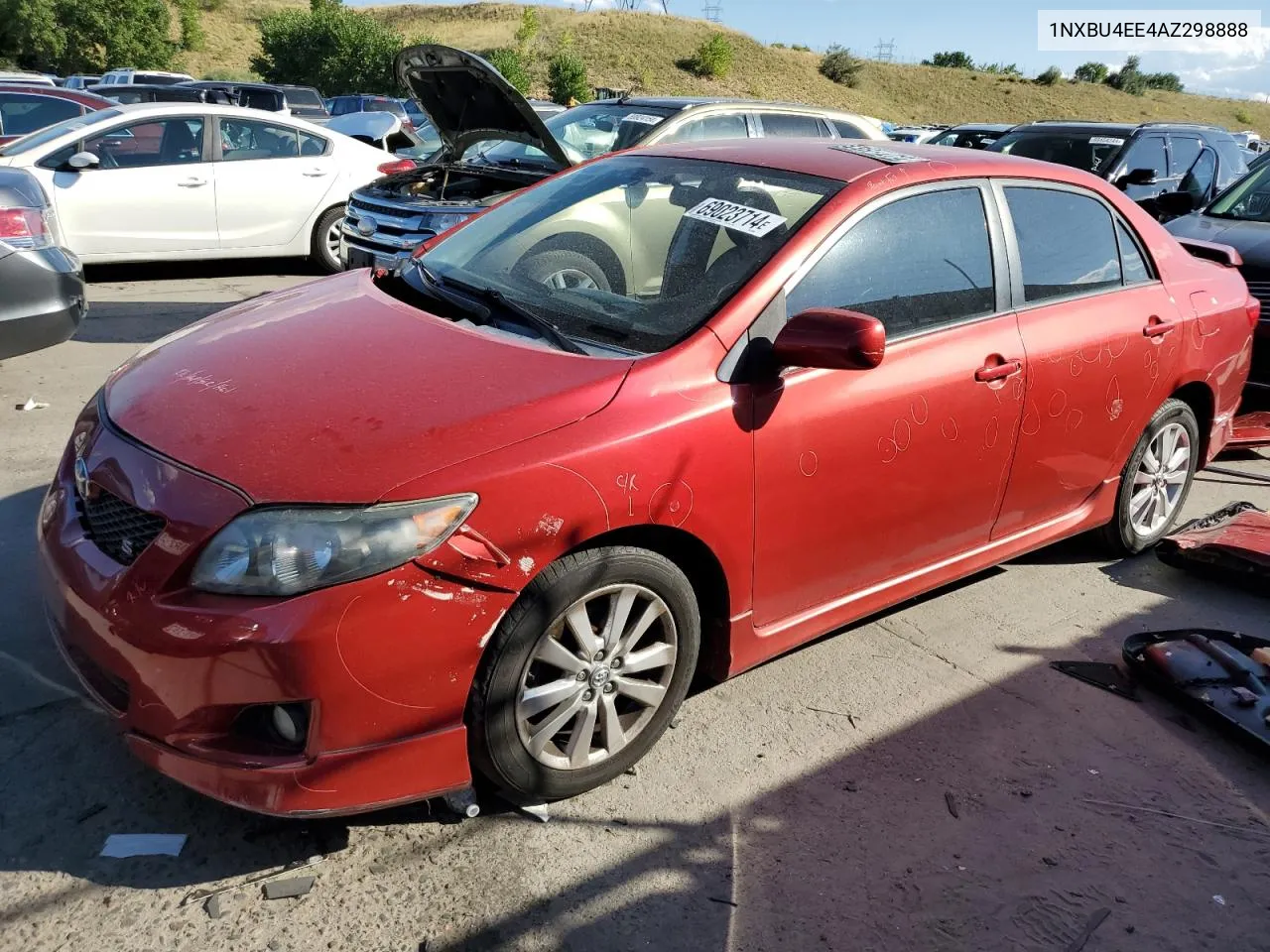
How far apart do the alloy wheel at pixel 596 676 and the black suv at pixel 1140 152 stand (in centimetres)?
848

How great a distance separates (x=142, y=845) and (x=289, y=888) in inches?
16.1

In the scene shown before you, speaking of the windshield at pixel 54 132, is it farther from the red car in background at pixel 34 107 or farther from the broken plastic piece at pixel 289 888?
the broken plastic piece at pixel 289 888

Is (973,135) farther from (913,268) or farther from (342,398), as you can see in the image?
(342,398)

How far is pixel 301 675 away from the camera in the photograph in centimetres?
222

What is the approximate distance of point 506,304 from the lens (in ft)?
10.6

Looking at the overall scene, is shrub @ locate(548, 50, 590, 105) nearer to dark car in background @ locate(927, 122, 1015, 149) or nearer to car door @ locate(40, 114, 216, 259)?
dark car in background @ locate(927, 122, 1015, 149)

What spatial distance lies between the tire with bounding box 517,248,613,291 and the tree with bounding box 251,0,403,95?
47712mm

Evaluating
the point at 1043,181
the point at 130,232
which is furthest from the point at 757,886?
the point at 130,232

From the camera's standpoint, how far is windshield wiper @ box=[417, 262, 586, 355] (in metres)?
2.98

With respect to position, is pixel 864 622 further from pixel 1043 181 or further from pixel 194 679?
pixel 194 679

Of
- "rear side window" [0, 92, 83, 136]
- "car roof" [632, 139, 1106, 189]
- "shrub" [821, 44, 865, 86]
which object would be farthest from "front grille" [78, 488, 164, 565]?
"shrub" [821, 44, 865, 86]

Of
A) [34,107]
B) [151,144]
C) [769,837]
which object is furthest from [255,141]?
[769,837]

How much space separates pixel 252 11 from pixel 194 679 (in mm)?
76322

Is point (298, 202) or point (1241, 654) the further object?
point (298, 202)
